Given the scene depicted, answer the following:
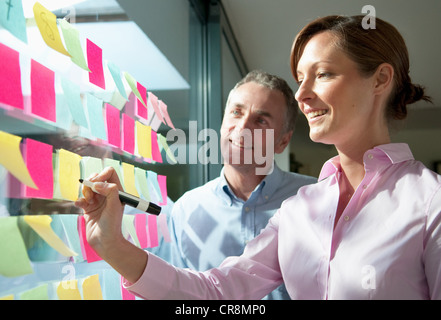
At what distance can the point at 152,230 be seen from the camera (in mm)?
1016

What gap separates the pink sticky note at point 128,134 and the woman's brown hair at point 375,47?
0.40m

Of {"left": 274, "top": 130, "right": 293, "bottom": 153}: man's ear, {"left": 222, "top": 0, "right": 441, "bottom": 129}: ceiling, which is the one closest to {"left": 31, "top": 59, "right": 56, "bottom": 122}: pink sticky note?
{"left": 274, "top": 130, "right": 293, "bottom": 153}: man's ear

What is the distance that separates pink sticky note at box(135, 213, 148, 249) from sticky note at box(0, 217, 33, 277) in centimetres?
38

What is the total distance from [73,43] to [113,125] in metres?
0.18

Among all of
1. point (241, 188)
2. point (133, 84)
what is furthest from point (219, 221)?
point (133, 84)

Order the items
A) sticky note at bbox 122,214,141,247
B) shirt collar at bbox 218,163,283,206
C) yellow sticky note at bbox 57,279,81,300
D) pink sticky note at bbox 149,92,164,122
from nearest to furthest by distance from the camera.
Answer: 1. yellow sticky note at bbox 57,279,81,300
2. sticky note at bbox 122,214,141,247
3. pink sticky note at bbox 149,92,164,122
4. shirt collar at bbox 218,163,283,206

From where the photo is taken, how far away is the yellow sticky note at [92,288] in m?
0.68

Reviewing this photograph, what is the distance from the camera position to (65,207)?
632mm

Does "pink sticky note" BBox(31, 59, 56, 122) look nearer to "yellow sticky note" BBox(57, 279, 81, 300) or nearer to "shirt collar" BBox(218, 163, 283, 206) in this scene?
"yellow sticky note" BBox(57, 279, 81, 300)

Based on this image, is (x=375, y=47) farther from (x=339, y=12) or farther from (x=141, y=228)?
(x=339, y=12)

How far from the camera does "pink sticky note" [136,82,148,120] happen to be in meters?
0.94

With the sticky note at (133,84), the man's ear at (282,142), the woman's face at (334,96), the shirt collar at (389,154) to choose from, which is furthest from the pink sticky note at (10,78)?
the man's ear at (282,142)
